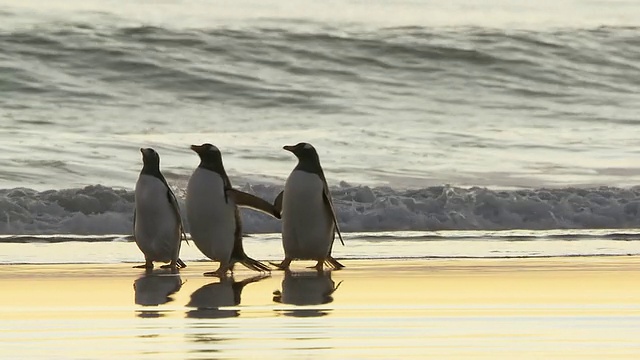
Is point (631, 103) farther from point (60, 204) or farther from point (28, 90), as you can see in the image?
point (60, 204)

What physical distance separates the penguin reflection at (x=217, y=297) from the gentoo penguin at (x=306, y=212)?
30.1 inches

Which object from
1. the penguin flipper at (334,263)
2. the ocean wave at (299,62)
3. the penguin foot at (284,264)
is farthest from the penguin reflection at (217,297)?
the ocean wave at (299,62)

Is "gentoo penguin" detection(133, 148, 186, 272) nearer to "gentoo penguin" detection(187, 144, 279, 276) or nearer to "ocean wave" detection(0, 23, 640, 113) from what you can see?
"gentoo penguin" detection(187, 144, 279, 276)

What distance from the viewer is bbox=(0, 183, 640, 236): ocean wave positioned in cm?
1246

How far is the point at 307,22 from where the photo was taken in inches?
1175

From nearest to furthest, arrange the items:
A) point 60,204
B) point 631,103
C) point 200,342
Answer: point 200,342
point 60,204
point 631,103

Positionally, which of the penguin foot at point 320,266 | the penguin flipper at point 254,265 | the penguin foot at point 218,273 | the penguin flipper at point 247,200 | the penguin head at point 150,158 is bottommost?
the penguin foot at point 320,266

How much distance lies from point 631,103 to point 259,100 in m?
5.97

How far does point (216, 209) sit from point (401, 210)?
4339 mm

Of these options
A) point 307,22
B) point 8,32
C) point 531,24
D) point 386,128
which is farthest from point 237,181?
point 531,24

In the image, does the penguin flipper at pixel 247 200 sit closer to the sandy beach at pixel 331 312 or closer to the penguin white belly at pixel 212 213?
the penguin white belly at pixel 212 213

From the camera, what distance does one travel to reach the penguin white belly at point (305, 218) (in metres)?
9.32

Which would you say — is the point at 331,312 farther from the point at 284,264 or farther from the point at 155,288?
the point at 284,264

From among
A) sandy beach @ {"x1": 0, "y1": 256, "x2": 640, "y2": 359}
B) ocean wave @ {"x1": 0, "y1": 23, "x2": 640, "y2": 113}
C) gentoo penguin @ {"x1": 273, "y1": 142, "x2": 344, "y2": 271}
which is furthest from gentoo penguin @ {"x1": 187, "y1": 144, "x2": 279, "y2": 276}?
ocean wave @ {"x1": 0, "y1": 23, "x2": 640, "y2": 113}
